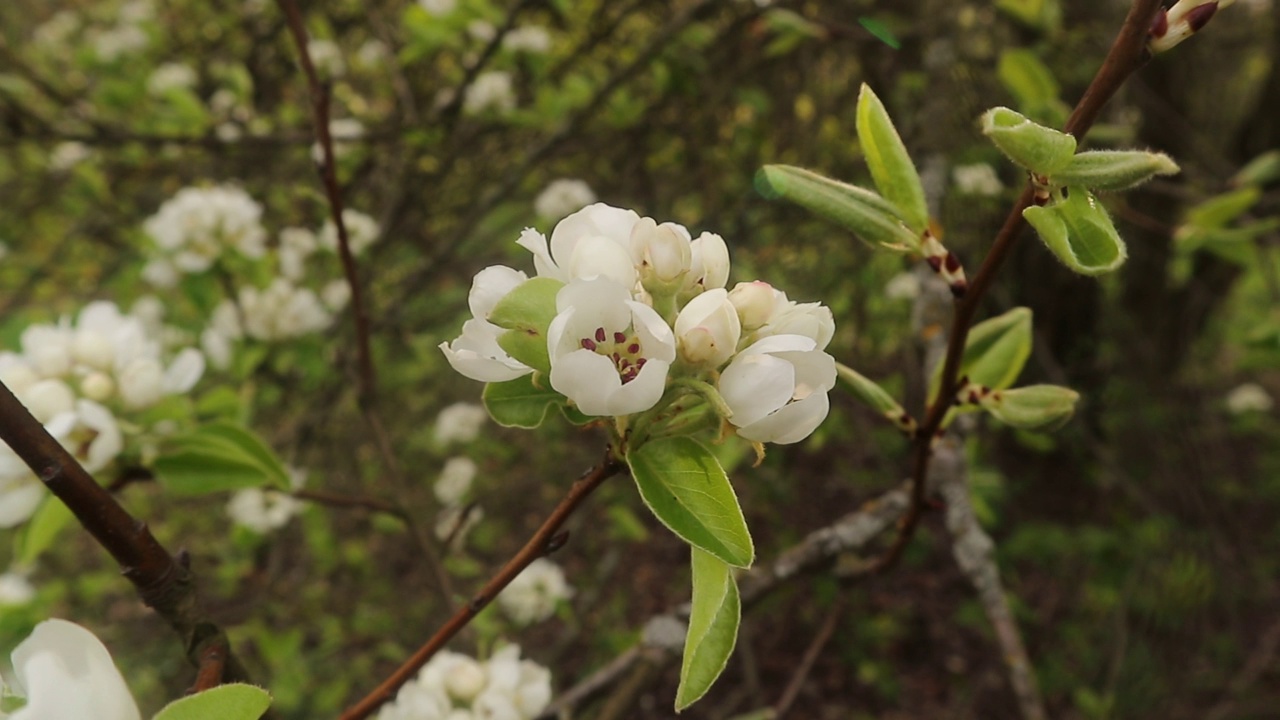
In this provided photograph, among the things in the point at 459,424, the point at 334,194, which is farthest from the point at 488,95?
the point at 334,194

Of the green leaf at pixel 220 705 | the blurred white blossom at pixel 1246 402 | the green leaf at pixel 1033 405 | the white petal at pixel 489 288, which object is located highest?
the white petal at pixel 489 288

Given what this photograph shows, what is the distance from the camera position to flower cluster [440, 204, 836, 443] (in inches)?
25.5

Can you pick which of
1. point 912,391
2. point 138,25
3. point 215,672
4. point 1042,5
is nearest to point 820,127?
point 1042,5

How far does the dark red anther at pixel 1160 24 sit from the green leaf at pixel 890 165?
0.81 feet

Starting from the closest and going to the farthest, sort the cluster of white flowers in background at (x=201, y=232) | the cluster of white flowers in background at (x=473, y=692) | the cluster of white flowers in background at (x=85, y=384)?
the cluster of white flowers in background at (x=85, y=384), the cluster of white flowers in background at (x=473, y=692), the cluster of white flowers in background at (x=201, y=232)

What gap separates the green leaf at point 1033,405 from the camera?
96cm

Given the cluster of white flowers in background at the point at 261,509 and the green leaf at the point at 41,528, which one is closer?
the green leaf at the point at 41,528

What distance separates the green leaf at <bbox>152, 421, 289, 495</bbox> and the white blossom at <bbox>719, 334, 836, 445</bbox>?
0.81 meters

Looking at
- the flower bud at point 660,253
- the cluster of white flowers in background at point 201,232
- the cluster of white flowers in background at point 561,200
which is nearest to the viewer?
the flower bud at point 660,253

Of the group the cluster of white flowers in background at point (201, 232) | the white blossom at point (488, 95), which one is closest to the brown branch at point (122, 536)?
the cluster of white flowers in background at point (201, 232)

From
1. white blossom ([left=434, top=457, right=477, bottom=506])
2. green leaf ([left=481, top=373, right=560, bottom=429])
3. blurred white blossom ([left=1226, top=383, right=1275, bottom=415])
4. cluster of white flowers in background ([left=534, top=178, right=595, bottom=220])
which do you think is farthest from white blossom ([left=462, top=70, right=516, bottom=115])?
blurred white blossom ([left=1226, top=383, right=1275, bottom=415])

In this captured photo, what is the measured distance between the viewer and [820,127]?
3215mm

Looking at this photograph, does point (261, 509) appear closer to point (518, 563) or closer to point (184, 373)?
point (184, 373)

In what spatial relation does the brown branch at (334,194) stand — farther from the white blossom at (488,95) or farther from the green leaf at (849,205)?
the white blossom at (488,95)
